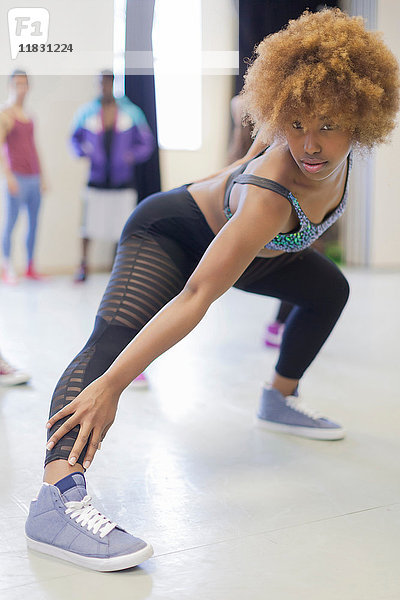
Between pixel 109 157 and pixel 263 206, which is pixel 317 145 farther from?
pixel 109 157

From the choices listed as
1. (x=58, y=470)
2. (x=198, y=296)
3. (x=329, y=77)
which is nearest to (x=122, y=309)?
(x=198, y=296)

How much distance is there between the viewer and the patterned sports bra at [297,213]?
1.44 metres

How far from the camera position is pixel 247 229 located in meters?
1.37

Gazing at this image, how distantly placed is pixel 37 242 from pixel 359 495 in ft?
15.1

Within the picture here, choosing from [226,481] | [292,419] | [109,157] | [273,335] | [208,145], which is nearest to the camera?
[226,481]

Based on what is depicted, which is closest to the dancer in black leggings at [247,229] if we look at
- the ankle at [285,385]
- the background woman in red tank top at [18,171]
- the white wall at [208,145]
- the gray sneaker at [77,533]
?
the gray sneaker at [77,533]

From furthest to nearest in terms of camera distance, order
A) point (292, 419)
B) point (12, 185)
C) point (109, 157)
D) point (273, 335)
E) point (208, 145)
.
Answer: point (208, 145) → point (12, 185) → point (109, 157) → point (273, 335) → point (292, 419)

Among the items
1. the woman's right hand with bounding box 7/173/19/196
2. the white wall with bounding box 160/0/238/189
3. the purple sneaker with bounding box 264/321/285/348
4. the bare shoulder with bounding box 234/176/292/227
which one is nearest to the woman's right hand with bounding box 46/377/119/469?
the bare shoulder with bounding box 234/176/292/227

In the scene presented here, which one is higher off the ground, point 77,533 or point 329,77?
point 329,77

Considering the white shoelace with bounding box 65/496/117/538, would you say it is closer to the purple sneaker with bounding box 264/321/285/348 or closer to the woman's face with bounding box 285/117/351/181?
the woman's face with bounding box 285/117/351/181

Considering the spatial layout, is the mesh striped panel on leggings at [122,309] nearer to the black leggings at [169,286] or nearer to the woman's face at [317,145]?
the black leggings at [169,286]

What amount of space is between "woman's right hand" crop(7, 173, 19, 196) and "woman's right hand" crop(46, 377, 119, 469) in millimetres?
4104

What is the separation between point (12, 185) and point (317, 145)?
415 cm

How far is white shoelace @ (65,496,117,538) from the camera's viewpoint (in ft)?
4.33
